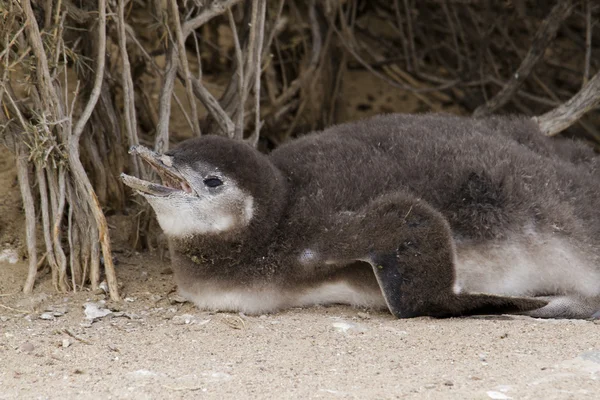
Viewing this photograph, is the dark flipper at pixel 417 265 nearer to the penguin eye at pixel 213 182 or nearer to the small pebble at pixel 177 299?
the penguin eye at pixel 213 182

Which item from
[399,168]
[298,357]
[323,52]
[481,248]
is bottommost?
[298,357]

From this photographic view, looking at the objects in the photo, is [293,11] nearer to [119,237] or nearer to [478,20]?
[478,20]

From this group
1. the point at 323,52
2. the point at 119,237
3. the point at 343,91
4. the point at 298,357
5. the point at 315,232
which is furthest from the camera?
the point at 343,91

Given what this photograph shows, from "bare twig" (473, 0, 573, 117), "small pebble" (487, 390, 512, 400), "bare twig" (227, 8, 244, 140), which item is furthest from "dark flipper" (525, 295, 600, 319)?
"bare twig" (473, 0, 573, 117)

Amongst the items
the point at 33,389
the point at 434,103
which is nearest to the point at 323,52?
the point at 434,103

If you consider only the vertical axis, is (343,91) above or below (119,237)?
above

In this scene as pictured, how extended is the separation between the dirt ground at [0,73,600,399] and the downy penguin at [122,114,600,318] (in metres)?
0.14

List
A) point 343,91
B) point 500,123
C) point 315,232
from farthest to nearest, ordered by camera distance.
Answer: point 343,91 < point 500,123 < point 315,232

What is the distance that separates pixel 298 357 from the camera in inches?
156

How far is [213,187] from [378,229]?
792 millimetres

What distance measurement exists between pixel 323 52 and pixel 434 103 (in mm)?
1368

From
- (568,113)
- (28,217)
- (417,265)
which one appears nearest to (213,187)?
(417,265)

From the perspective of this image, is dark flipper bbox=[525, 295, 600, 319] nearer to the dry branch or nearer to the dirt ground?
the dirt ground

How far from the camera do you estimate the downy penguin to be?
14.4 feet
